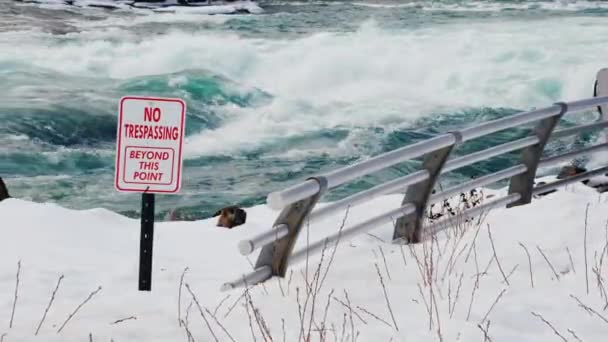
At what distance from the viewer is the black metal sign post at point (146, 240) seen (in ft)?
19.7

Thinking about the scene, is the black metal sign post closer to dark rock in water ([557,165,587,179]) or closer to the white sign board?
the white sign board

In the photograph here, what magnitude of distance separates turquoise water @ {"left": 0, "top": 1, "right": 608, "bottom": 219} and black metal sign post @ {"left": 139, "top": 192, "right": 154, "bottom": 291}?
8.81 metres

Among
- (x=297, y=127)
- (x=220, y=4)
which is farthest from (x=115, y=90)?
(x=220, y=4)

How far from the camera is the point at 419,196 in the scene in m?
7.20

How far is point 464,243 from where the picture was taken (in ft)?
22.6

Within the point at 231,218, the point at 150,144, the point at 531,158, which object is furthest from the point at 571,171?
the point at 150,144

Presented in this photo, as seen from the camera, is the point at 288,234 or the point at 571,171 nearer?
the point at 288,234

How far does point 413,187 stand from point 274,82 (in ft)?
71.7

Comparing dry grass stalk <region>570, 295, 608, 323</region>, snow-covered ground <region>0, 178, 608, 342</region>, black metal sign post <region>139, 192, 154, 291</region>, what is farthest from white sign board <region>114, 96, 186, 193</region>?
dry grass stalk <region>570, 295, 608, 323</region>

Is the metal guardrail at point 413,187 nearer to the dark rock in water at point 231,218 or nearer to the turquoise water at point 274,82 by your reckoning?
the dark rock in water at point 231,218

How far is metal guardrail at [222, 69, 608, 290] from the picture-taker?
18.9 feet

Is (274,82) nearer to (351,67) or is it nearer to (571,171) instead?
(351,67)

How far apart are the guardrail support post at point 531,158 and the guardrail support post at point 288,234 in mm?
2772

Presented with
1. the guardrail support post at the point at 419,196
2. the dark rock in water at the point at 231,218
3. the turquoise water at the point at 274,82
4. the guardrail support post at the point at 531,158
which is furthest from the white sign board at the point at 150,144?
the turquoise water at the point at 274,82
